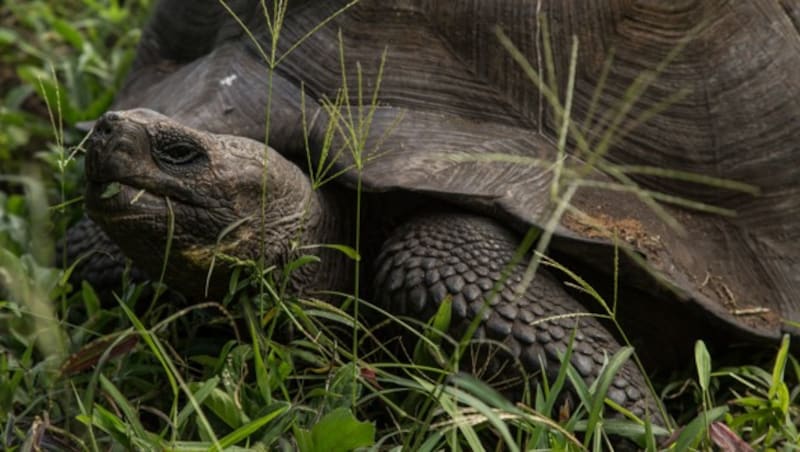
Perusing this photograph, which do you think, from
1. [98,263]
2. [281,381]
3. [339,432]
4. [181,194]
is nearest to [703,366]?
[339,432]

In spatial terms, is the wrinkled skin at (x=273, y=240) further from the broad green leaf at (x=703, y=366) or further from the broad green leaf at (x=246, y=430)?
the broad green leaf at (x=246, y=430)

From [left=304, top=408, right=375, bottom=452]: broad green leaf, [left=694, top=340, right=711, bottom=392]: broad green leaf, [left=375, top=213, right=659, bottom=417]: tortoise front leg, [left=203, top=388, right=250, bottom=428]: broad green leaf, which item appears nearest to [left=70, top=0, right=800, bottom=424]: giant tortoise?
[left=375, top=213, right=659, bottom=417]: tortoise front leg

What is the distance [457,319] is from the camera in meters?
2.79

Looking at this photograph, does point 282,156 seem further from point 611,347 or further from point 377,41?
point 611,347

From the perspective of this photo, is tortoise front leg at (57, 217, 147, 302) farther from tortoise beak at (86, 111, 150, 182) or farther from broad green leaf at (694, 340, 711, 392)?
broad green leaf at (694, 340, 711, 392)

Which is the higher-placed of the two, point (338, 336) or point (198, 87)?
point (198, 87)

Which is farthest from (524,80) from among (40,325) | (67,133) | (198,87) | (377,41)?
(67,133)

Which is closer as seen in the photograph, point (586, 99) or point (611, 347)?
point (611, 347)

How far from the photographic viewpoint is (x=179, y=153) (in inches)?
108

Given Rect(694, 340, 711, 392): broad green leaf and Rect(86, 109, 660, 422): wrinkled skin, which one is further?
Rect(86, 109, 660, 422): wrinkled skin

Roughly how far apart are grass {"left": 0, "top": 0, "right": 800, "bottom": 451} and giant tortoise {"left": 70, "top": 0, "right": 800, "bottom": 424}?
0.08 meters

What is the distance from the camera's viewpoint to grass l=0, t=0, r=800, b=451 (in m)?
2.41

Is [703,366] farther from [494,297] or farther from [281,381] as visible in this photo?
[281,381]

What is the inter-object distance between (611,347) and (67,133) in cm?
220
